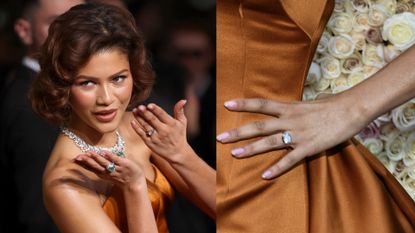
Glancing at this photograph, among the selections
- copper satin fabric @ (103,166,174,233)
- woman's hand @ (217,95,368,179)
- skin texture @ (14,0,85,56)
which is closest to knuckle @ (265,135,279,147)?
woman's hand @ (217,95,368,179)

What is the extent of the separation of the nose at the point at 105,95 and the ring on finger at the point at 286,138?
257 millimetres

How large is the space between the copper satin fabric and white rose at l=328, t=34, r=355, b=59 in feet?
1.14

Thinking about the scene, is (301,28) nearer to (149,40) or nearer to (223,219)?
(223,219)

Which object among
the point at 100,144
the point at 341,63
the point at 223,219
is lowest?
the point at 223,219

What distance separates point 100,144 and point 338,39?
408 millimetres

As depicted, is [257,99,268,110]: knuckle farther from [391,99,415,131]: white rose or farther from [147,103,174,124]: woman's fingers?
[391,99,415,131]: white rose

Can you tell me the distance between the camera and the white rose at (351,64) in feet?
5.34

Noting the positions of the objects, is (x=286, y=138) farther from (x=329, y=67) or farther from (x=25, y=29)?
(x=25, y=29)

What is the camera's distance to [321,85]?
5.28 feet

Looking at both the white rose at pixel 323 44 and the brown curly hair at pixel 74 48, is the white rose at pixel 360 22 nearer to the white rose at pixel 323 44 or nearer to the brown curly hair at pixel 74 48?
the white rose at pixel 323 44

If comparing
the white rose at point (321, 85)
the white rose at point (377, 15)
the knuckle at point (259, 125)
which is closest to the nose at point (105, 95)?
the knuckle at point (259, 125)

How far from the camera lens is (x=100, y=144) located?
5.16 ft

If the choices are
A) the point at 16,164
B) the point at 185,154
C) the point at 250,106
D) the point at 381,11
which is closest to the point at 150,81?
the point at 185,154

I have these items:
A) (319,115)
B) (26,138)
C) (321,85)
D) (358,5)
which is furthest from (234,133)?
(26,138)
